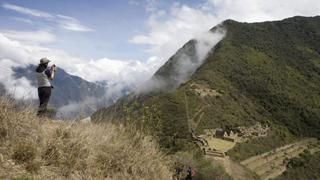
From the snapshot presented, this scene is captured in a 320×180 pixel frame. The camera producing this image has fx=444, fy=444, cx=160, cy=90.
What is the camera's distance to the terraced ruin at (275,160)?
99.3m

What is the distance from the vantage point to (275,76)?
182750 millimetres

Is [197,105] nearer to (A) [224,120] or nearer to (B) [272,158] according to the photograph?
(A) [224,120]

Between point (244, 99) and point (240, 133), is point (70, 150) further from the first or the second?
point (244, 99)

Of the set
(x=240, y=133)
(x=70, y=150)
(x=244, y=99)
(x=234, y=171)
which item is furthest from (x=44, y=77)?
(x=244, y=99)

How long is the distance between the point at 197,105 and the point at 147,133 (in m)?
117

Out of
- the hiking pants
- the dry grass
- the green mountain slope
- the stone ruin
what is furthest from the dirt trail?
the stone ruin

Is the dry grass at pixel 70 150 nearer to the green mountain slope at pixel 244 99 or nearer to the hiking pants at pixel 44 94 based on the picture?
the hiking pants at pixel 44 94

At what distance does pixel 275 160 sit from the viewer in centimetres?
11075


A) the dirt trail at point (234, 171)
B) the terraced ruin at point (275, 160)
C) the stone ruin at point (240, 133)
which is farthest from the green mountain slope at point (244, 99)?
the dirt trail at point (234, 171)

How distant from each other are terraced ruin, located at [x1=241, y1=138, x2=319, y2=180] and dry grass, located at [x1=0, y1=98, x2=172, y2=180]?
89.4 metres

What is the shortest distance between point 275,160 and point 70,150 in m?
109

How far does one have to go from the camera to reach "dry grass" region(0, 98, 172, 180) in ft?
22.0

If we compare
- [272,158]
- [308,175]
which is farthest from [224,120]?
[308,175]

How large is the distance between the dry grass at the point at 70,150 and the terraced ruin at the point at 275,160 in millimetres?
89432
